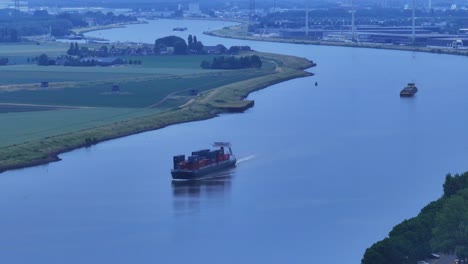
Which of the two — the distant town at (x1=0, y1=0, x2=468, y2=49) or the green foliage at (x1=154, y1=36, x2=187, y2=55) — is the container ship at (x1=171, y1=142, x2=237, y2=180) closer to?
the green foliage at (x1=154, y1=36, x2=187, y2=55)

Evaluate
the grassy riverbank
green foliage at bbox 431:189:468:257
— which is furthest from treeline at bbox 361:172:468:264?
the grassy riverbank

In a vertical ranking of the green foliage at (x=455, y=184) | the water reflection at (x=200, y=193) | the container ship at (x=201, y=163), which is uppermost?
the green foliage at (x=455, y=184)

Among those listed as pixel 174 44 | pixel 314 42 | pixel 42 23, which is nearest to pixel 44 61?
pixel 174 44

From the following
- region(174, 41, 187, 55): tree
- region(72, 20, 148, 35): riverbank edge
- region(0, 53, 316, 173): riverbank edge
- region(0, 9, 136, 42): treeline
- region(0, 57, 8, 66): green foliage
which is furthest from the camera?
region(72, 20, 148, 35): riverbank edge

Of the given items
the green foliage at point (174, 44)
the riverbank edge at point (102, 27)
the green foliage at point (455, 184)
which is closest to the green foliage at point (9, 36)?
the green foliage at point (174, 44)

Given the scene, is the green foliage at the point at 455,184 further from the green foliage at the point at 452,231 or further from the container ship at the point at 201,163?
the container ship at the point at 201,163

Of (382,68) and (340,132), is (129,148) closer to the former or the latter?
(340,132)
